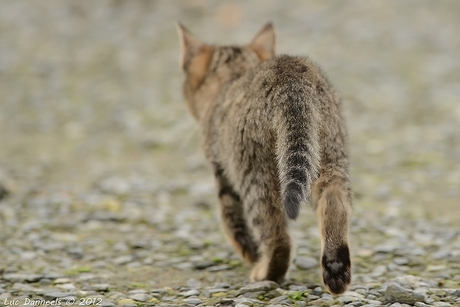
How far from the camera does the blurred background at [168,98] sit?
26.2 ft

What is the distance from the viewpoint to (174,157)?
30.9ft

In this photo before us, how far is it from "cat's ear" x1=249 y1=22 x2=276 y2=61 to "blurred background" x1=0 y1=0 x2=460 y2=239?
6.30 ft

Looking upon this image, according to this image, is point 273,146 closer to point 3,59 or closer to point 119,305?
point 119,305

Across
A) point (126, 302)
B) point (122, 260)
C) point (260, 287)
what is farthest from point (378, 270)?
point (122, 260)

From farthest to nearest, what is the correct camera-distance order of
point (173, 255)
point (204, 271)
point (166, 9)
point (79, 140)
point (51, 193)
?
1. point (166, 9)
2. point (79, 140)
3. point (51, 193)
4. point (173, 255)
5. point (204, 271)

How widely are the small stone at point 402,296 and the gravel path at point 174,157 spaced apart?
15 mm

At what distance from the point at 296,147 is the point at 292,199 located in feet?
1.44

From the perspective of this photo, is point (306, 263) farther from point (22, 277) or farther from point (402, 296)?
point (22, 277)

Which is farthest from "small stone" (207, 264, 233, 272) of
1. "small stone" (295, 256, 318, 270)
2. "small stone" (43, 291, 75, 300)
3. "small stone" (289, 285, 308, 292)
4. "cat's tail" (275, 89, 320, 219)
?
"cat's tail" (275, 89, 320, 219)

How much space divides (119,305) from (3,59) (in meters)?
9.96

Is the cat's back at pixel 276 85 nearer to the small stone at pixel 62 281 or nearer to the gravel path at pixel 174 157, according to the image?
the gravel path at pixel 174 157

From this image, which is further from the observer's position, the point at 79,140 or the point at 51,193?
the point at 79,140

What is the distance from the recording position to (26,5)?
658 inches

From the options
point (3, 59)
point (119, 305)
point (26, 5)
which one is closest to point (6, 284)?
point (119, 305)
